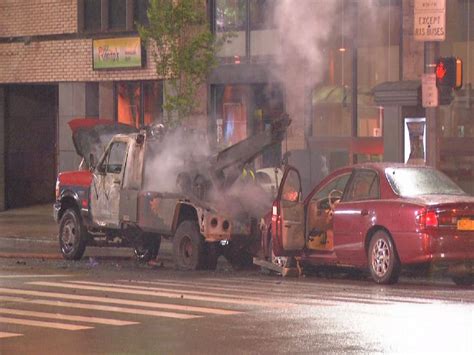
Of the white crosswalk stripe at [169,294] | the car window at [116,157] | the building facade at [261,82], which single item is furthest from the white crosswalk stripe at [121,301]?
the building facade at [261,82]

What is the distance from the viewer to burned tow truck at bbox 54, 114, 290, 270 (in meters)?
19.2

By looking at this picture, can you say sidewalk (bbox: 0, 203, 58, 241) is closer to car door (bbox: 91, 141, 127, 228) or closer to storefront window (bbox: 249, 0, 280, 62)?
→ car door (bbox: 91, 141, 127, 228)

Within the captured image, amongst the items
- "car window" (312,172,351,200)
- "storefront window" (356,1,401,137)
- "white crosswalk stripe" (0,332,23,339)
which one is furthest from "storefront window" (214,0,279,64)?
"white crosswalk stripe" (0,332,23,339)

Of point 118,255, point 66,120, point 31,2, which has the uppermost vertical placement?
point 31,2

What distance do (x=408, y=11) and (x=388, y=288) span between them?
12.4 meters

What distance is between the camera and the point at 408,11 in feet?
89.4

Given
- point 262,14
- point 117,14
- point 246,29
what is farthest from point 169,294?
point 117,14

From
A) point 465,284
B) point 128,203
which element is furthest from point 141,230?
point 465,284

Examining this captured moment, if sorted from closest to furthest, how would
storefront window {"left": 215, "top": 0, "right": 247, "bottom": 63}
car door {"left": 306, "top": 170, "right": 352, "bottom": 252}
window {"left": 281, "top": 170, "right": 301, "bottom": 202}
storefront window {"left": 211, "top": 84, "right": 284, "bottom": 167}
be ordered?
1. car door {"left": 306, "top": 170, "right": 352, "bottom": 252}
2. window {"left": 281, "top": 170, "right": 301, "bottom": 202}
3. storefront window {"left": 211, "top": 84, "right": 284, "bottom": 167}
4. storefront window {"left": 215, "top": 0, "right": 247, "bottom": 63}

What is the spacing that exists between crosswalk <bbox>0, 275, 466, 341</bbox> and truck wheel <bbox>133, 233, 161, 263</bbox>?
4.31 metres

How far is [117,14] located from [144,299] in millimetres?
20440

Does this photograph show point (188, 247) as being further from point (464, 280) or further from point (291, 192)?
point (464, 280)

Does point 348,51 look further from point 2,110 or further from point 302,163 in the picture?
point 2,110

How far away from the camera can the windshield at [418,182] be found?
55.0 ft
